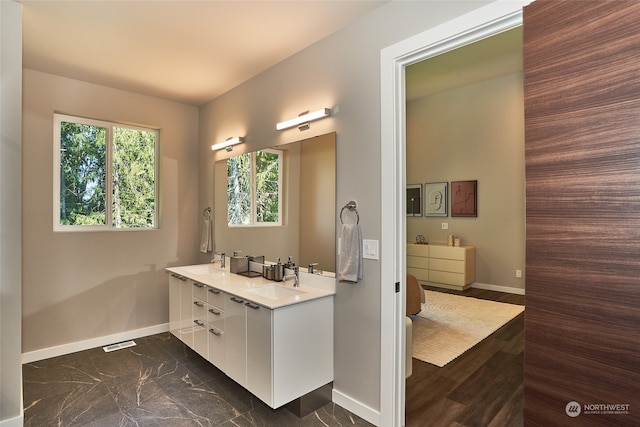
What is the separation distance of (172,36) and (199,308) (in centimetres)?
213

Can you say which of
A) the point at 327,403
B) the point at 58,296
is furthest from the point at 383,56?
the point at 58,296

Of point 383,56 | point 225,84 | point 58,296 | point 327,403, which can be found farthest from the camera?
point 225,84

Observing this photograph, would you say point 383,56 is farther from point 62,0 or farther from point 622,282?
point 62,0

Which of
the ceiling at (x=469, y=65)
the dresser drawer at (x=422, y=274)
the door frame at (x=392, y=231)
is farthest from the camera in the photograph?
the dresser drawer at (x=422, y=274)

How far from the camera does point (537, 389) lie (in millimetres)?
1336

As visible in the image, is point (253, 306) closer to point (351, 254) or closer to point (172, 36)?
point (351, 254)

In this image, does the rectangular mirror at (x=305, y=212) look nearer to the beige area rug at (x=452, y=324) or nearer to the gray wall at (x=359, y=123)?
the gray wall at (x=359, y=123)

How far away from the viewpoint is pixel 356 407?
220 centimetres

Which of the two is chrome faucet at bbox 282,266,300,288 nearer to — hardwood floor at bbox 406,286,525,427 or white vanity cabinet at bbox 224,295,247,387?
white vanity cabinet at bbox 224,295,247,387

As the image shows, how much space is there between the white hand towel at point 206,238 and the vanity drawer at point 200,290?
37.9 inches

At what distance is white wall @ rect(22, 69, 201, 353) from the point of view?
10.1ft

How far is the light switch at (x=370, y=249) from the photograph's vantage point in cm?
212

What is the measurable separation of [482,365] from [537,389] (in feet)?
5.66

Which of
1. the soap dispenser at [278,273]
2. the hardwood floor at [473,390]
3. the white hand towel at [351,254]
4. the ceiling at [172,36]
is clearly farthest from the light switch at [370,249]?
the ceiling at [172,36]
